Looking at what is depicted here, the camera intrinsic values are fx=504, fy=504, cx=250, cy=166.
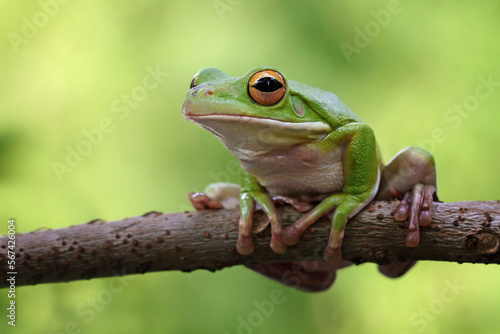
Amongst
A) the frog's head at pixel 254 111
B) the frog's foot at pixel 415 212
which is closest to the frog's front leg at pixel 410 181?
the frog's foot at pixel 415 212

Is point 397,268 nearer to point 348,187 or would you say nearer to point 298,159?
point 348,187

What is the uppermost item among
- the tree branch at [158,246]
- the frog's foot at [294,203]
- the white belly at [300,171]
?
the white belly at [300,171]

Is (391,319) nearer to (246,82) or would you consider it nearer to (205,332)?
(205,332)

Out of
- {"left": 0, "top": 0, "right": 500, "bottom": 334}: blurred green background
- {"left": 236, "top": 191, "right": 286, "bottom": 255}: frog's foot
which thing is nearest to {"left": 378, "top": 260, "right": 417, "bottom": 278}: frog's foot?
{"left": 236, "top": 191, "right": 286, "bottom": 255}: frog's foot

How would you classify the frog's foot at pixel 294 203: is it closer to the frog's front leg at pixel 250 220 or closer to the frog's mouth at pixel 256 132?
the frog's front leg at pixel 250 220

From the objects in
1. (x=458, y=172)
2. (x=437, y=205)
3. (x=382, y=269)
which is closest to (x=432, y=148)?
(x=458, y=172)

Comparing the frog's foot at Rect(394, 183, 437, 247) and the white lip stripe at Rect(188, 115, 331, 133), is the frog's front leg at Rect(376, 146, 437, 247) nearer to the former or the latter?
the frog's foot at Rect(394, 183, 437, 247)

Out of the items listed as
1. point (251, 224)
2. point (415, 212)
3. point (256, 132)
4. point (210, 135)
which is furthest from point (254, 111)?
point (210, 135)
